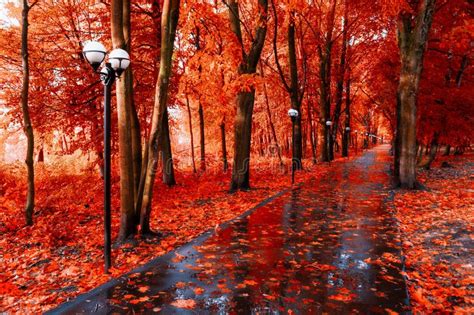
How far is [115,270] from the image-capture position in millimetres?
5535

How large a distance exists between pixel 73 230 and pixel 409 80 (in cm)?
1177

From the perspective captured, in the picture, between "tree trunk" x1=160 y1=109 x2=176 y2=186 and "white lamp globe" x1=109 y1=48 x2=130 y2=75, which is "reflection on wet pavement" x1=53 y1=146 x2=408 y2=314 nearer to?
"white lamp globe" x1=109 y1=48 x2=130 y2=75

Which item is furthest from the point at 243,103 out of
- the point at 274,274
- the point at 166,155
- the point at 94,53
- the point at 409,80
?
the point at 274,274

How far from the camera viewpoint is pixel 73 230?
852 cm

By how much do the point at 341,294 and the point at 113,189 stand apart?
11.0 metres

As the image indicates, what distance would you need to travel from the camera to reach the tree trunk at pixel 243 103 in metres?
12.2

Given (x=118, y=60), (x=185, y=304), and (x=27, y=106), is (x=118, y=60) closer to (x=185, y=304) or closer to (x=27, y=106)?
(x=185, y=304)

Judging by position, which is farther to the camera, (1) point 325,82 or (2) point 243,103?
(1) point 325,82

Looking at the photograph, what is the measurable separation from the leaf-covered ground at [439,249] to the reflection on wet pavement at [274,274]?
10.7 inches

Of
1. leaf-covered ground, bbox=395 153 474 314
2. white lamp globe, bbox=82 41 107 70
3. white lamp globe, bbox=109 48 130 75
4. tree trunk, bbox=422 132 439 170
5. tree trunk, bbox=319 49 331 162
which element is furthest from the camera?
tree trunk, bbox=319 49 331 162

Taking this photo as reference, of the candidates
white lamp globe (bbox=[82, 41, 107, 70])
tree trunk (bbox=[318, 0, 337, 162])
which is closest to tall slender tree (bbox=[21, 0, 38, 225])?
white lamp globe (bbox=[82, 41, 107, 70])

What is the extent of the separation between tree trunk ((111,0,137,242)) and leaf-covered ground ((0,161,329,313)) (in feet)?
1.76

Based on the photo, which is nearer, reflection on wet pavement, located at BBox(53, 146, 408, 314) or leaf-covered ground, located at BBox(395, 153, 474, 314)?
reflection on wet pavement, located at BBox(53, 146, 408, 314)

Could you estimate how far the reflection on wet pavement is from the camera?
4.02m
